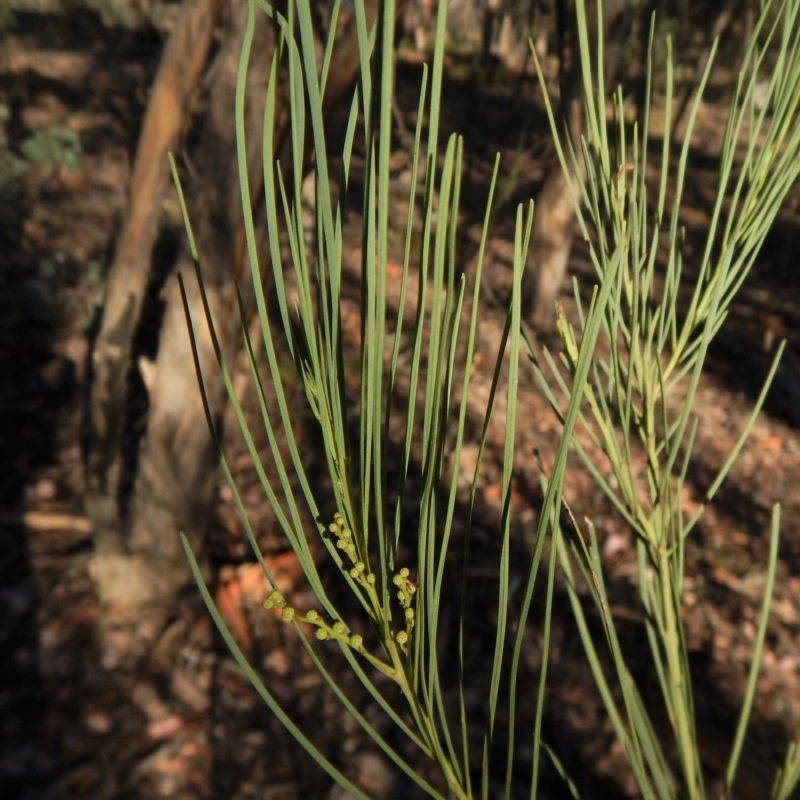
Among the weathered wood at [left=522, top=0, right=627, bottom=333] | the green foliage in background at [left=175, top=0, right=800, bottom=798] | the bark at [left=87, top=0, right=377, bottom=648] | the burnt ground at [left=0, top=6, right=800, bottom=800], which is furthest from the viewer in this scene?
the weathered wood at [left=522, top=0, right=627, bottom=333]

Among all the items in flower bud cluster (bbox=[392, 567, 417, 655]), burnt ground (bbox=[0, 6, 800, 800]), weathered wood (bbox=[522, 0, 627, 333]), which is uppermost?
flower bud cluster (bbox=[392, 567, 417, 655])

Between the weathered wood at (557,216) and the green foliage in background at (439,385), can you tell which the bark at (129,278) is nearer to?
the green foliage in background at (439,385)

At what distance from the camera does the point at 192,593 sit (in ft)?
9.36

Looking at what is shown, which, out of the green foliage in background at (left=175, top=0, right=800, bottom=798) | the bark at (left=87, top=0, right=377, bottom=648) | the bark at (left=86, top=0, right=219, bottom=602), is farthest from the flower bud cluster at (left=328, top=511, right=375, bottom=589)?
the bark at (left=86, top=0, right=219, bottom=602)

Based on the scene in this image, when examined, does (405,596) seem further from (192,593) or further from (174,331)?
(192,593)

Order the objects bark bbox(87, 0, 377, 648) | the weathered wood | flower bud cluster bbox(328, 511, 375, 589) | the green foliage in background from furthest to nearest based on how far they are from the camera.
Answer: the weathered wood
bark bbox(87, 0, 377, 648)
flower bud cluster bbox(328, 511, 375, 589)
the green foliage in background

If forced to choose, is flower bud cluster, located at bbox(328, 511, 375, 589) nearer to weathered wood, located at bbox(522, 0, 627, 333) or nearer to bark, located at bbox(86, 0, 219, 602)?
bark, located at bbox(86, 0, 219, 602)

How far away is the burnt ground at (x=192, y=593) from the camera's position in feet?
7.89

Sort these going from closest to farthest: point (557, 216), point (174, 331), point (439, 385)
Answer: point (439, 385) < point (174, 331) < point (557, 216)

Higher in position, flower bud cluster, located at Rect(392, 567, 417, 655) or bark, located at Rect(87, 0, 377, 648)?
flower bud cluster, located at Rect(392, 567, 417, 655)

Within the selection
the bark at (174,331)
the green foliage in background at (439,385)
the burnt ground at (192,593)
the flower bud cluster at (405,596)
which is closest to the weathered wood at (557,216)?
the burnt ground at (192,593)

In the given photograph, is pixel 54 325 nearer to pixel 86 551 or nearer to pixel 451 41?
pixel 86 551

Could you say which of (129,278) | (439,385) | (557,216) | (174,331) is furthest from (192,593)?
(557,216)

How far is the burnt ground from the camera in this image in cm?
241
